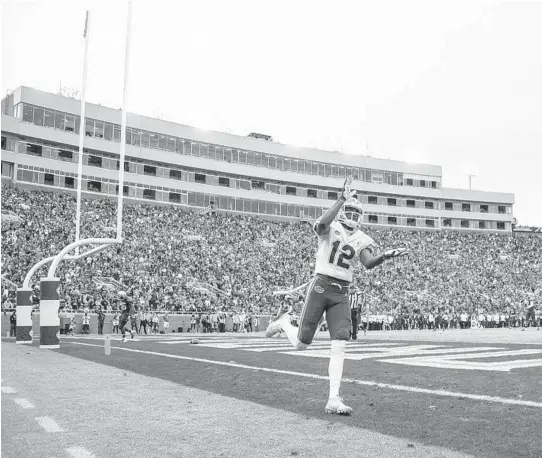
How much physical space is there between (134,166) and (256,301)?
77.5 feet

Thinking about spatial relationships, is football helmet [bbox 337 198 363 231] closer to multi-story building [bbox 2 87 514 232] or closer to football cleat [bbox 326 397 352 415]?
football cleat [bbox 326 397 352 415]

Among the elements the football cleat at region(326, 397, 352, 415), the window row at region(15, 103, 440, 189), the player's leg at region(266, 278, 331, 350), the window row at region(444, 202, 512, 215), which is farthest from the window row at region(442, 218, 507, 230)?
the football cleat at region(326, 397, 352, 415)

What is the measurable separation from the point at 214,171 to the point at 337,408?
56768mm

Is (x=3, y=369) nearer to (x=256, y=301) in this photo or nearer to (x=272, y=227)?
(x=256, y=301)

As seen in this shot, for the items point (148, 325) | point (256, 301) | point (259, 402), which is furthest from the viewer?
point (256, 301)

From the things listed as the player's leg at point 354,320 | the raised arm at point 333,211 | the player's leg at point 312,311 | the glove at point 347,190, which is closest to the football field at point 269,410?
the player's leg at point 312,311

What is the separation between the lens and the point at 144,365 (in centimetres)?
1059

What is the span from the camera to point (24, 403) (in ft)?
19.9

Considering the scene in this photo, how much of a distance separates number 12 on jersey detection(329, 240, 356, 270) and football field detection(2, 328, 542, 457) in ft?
4.68

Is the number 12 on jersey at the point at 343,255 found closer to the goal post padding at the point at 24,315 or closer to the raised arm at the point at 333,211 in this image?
the raised arm at the point at 333,211

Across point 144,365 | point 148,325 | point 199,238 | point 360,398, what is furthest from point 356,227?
point 199,238

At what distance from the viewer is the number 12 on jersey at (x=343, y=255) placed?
6.32m

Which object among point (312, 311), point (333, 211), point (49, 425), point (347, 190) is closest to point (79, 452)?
point (49, 425)

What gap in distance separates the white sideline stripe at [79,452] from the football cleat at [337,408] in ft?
7.59
